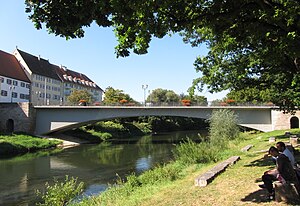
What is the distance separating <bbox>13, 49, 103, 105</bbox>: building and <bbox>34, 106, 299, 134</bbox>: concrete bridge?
11562 millimetres

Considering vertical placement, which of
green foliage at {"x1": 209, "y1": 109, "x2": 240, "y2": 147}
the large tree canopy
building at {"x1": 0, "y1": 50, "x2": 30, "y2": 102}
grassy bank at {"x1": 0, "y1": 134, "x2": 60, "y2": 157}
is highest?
building at {"x1": 0, "y1": 50, "x2": 30, "y2": 102}

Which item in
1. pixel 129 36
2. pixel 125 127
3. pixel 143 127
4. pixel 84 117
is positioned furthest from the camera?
pixel 143 127

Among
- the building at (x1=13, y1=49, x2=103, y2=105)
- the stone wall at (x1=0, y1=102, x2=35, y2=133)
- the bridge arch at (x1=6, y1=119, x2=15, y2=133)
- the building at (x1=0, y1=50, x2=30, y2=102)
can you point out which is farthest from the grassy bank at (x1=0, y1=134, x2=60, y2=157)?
the building at (x1=0, y1=50, x2=30, y2=102)

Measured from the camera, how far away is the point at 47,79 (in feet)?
235

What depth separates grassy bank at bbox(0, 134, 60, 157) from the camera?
31078mm

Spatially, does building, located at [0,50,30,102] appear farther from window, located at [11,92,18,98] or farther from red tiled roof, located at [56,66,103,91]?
red tiled roof, located at [56,66,103,91]

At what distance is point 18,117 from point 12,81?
17.0 metres

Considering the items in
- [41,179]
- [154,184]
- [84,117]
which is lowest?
[41,179]

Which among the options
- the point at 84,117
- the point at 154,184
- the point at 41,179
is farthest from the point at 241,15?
the point at 84,117

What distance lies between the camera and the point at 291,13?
6020 millimetres

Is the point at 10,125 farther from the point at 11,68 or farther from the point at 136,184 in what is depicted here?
the point at 136,184

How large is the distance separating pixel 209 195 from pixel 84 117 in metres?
35.9

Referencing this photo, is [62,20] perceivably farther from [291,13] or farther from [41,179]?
[41,179]

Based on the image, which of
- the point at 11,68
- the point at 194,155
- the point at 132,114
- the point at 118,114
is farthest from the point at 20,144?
the point at 11,68
